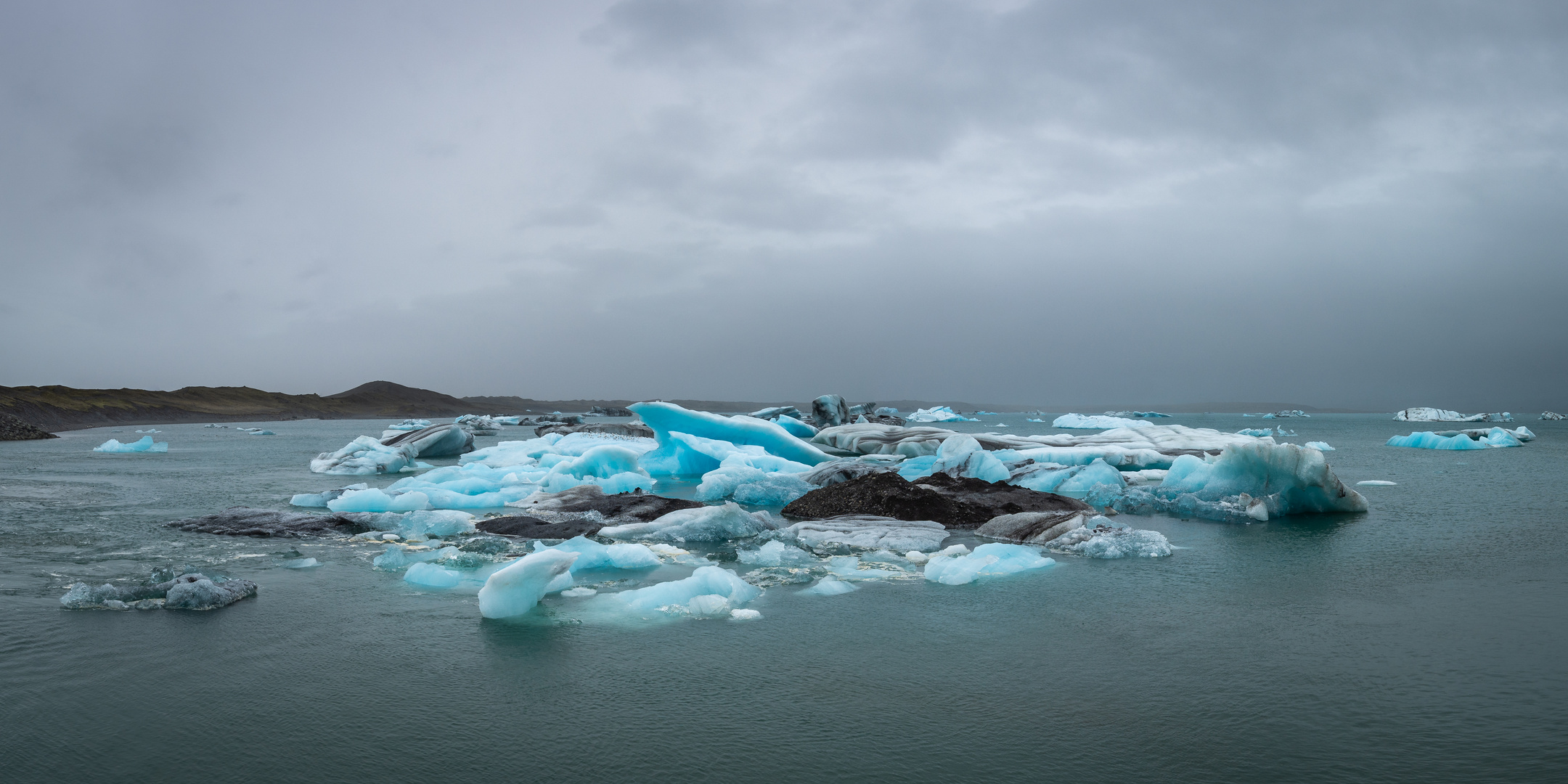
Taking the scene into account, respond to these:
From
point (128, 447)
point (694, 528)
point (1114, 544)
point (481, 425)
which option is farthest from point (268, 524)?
point (481, 425)

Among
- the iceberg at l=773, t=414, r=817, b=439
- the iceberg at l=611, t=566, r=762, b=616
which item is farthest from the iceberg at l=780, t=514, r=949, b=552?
the iceberg at l=773, t=414, r=817, b=439

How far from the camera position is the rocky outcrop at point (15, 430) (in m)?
34.2

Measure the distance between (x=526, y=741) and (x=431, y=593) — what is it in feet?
10.6

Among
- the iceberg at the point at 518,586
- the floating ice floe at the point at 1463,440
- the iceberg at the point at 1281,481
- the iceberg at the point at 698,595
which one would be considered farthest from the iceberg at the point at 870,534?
the floating ice floe at the point at 1463,440

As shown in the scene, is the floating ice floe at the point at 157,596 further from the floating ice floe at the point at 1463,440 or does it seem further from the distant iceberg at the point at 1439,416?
the distant iceberg at the point at 1439,416

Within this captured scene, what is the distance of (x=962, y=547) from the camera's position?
791cm

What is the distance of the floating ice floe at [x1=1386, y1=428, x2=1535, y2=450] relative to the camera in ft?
95.9

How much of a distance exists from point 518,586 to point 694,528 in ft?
12.5

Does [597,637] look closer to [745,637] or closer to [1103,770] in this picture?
[745,637]

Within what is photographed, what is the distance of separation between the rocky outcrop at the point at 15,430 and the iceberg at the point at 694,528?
38.8 metres

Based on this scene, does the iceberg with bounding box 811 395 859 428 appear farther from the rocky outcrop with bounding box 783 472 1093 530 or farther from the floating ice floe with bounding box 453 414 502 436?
the rocky outcrop with bounding box 783 472 1093 530

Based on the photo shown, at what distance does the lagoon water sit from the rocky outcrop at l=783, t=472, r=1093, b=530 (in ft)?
10.2

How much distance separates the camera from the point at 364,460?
19.1 meters

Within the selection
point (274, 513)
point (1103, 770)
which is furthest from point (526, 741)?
point (274, 513)
